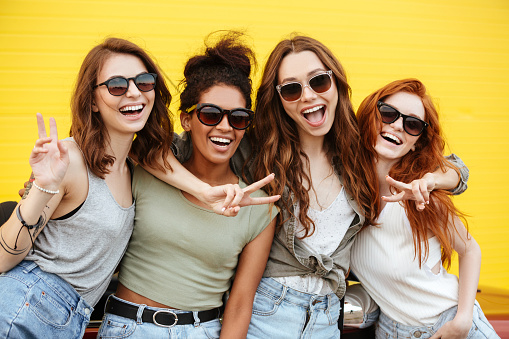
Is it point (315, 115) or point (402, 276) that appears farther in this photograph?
point (315, 115)

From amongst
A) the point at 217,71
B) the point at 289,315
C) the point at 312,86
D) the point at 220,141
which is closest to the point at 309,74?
the point at 312,86

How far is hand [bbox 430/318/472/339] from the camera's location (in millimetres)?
2131

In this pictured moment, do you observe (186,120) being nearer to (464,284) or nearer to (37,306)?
(37,306)

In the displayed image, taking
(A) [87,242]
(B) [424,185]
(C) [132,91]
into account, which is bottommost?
(A) [87,242]

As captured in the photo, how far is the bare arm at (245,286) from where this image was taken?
2105 mm

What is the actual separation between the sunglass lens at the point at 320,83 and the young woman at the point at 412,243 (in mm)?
316

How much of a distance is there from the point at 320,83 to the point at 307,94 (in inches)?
3.9

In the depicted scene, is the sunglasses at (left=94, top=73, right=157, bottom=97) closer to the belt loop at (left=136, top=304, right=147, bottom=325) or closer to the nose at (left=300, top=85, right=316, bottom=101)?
the nose at (left=300, top=85, right=316, bottom=101)

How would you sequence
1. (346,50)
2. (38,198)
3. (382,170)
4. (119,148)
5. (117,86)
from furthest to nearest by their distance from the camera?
(346,50), (382,170), (119,148), (117,86), (38,198)

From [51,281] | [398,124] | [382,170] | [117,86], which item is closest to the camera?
[51,281]

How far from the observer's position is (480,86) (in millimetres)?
5355

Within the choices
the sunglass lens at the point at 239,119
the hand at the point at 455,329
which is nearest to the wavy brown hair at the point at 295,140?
the sunglass lens at the point at 239,119

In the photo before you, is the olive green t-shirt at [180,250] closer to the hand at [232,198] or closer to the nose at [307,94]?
the hand at [232,198]

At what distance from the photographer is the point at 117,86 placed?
1925 millimetres
